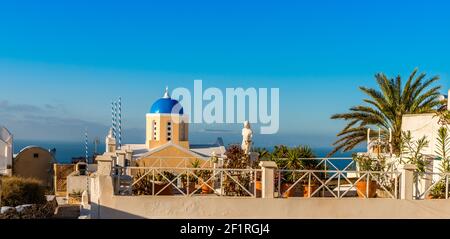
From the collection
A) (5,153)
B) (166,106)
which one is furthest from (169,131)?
(5,153)

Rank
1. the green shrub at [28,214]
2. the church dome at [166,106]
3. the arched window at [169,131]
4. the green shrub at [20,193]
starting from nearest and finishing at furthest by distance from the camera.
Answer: the green shrub at [28,214] → the green shrub at [20,193] → the church dome at [166,106] → the arched window at [169,131]

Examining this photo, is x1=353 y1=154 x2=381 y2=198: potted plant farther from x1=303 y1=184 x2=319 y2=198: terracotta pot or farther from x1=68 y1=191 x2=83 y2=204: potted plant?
x1=68 y1=191 x2=83 y2=204: potted plant

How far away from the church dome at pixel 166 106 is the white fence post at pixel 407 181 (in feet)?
75.4

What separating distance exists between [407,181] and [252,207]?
3.32 metres

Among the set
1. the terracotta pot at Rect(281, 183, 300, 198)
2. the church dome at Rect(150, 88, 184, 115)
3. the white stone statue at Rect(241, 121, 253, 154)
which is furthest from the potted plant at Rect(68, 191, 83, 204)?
the terracotta pot at Rect(281, 183, 300, 198)

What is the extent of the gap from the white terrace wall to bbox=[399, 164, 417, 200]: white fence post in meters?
0.13

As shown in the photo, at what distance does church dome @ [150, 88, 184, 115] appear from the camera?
31.5 meters

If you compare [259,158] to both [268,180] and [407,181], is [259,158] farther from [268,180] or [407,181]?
[407,181]

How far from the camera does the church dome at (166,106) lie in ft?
103

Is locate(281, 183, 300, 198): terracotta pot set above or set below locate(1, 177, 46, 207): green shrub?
above

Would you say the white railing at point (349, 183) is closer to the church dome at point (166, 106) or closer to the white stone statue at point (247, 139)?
the white stone statue at point (247, 139)

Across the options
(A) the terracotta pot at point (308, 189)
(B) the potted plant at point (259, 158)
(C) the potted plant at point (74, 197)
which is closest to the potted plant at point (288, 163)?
(A) the terracotta pot at point (308, 189)

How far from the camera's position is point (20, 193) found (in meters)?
16.5
